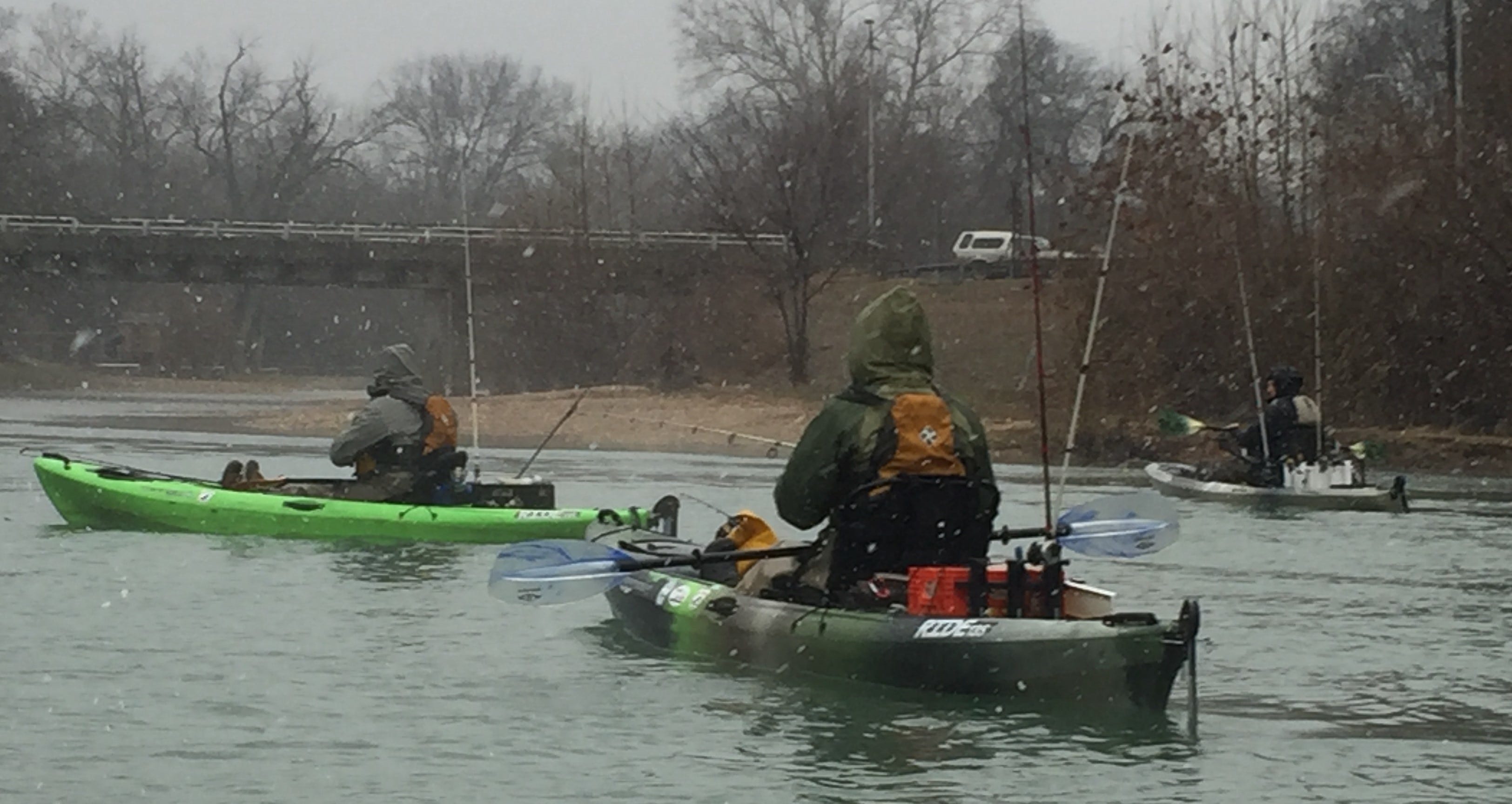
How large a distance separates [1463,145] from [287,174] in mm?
60287

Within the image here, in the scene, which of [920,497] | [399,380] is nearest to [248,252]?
[399,380]

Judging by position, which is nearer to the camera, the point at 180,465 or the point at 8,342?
the point at 180,465

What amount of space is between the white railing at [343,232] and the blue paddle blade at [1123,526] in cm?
4231

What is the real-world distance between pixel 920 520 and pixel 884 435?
1.40ft

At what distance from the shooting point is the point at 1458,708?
1187cm

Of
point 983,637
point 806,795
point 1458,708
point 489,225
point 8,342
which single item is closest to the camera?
point 806,795

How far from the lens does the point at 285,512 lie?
1877 centimetres

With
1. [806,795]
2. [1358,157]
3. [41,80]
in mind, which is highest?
[41,80]

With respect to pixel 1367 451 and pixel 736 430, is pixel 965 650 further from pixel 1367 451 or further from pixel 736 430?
pixel 736 430

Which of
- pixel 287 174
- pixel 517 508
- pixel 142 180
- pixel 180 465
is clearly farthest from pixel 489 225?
pixel 517 508

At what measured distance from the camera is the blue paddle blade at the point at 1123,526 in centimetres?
1220

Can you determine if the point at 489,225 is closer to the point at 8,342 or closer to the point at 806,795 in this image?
the point at 8,342

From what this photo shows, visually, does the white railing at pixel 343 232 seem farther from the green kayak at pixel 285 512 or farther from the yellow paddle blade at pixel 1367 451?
the green kayak at pixel 285 512

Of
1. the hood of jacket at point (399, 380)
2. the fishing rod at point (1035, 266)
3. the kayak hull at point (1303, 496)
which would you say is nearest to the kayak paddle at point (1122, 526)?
the fishing rod at point (1035, 266)
